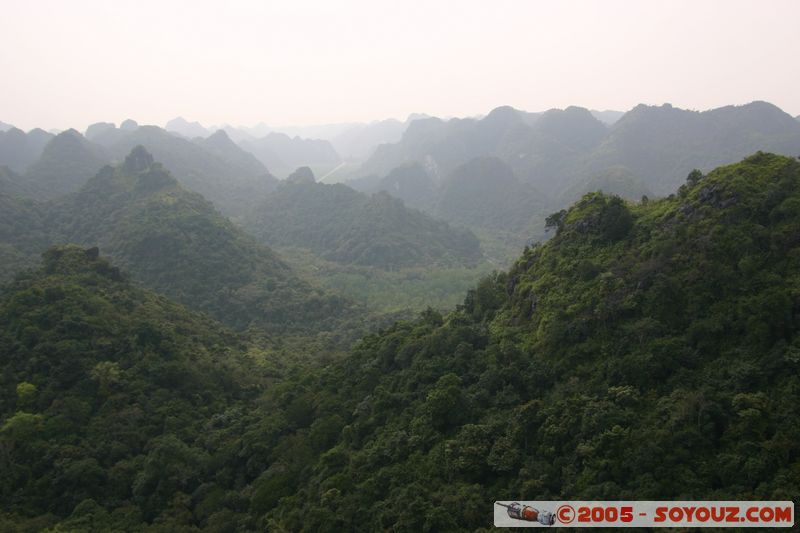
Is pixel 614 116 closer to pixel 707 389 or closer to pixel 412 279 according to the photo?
pixel 412 279

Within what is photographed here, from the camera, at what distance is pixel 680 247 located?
52.0ft

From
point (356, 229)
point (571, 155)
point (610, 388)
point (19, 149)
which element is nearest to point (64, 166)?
point (19, 149)

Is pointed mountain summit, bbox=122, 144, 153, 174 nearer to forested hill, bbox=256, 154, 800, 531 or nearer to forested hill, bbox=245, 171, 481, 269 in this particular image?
forested hill, bbox=245, 171, 481, 269

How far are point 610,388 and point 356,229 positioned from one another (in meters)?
55.8

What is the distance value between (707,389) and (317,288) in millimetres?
36232

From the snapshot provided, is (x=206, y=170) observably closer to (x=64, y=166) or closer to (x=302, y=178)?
(x=302, y=178)

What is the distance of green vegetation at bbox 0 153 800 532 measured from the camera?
11.5 meters

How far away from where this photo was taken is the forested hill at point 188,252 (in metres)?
39.8

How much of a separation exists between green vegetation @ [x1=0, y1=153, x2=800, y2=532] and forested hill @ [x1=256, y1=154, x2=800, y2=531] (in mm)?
49

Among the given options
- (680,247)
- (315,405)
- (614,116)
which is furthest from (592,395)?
(614,116)

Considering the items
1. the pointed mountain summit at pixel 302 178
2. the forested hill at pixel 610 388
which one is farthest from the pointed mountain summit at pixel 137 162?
the forested hill at pixel 610 388

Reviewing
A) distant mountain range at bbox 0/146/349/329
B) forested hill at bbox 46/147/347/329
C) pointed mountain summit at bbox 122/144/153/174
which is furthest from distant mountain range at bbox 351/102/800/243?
pointed mountain summit at bbox 122/144/153/174

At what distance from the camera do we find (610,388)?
13227 millimetres

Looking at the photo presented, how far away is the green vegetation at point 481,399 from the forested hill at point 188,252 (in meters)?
15.0
